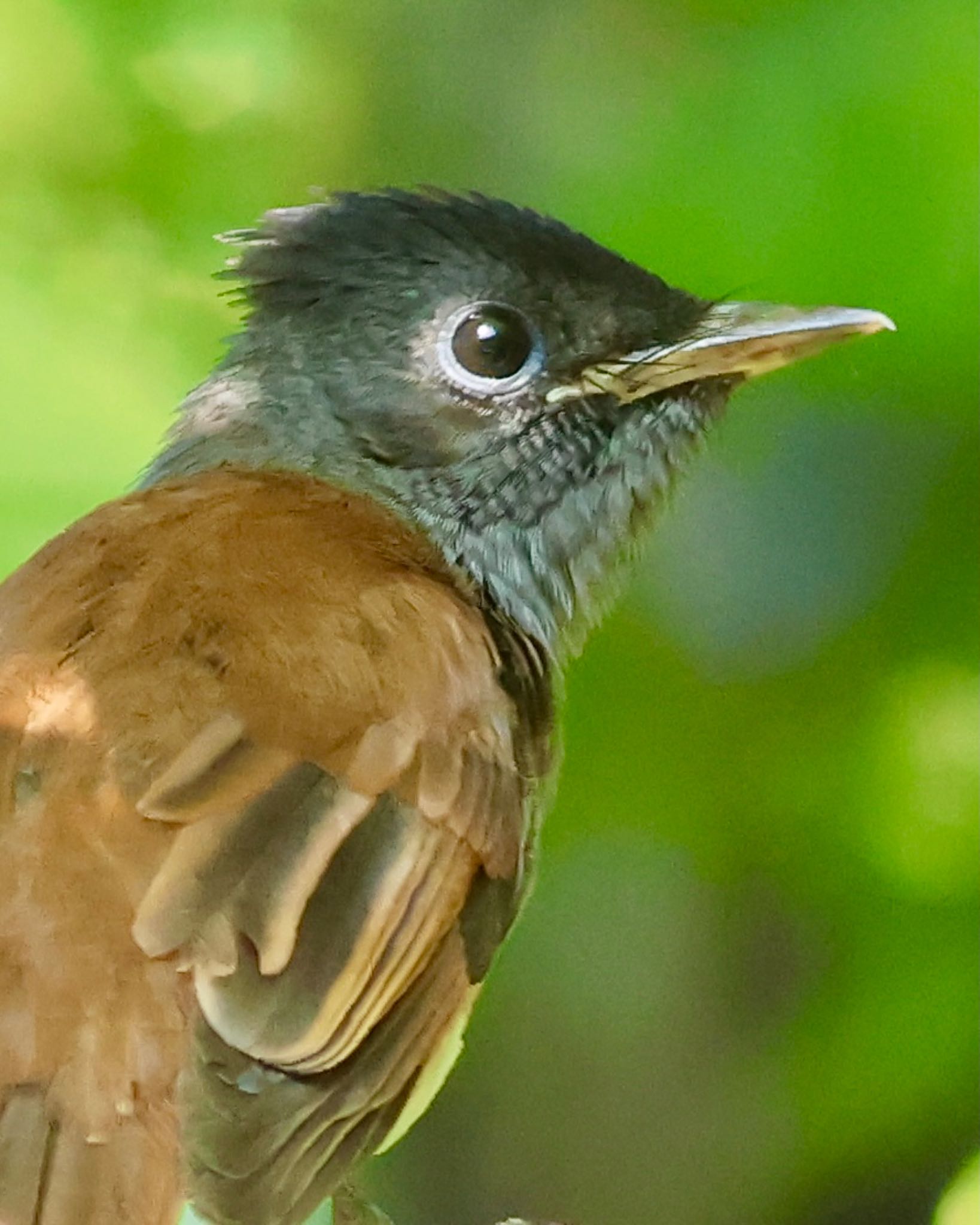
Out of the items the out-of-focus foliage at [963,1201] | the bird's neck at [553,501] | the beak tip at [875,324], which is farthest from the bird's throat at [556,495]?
the out-of-focus foliage at [963,1201]

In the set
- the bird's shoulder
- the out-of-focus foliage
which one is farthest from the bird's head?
the out-of-focus foliage

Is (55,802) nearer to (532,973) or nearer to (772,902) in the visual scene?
(532,973)

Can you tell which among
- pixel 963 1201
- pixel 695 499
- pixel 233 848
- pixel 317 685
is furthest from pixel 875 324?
pixel 963 1201

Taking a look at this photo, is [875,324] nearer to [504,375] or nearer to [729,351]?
[729,351]

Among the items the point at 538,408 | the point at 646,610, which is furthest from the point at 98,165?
the point at 646,610

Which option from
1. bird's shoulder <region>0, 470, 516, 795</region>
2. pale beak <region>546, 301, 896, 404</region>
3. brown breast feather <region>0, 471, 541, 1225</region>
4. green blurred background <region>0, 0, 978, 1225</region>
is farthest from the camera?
green blurred background <region>0, 0, 978, 1225</region>

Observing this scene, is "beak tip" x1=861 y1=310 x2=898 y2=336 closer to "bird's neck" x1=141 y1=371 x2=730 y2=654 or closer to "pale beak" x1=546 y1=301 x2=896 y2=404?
"pale beak" x1=546 y1=301 x2=896 y2=404

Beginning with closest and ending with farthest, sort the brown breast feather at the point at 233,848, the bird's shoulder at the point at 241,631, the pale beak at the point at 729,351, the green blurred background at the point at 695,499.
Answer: the brown breast feather at the point at 233,848 → the bird's shoulder at the point at 241,631 → the pale beak at the point at 729,351 → the green blurred background at the point at 695,499

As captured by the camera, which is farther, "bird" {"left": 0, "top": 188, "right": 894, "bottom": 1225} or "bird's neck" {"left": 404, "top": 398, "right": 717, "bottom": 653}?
"bird's neck" {"left": 404, "top": 398, "right": 717, "bottom": 653}

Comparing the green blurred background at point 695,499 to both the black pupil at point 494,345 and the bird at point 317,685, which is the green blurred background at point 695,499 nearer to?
the bird at point 317,685
